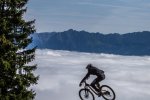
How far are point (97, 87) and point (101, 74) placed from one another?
159 cm

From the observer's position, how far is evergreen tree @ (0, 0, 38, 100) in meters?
38.8

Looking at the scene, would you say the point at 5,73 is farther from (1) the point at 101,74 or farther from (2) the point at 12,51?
(1) the point at 101,74

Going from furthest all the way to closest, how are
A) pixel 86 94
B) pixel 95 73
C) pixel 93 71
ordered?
pixel 86 94 < pixel 95 73 < pixel 93 71

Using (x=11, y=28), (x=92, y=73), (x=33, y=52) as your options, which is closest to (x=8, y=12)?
(x=11, y=28)

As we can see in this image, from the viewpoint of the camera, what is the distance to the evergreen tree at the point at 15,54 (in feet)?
127

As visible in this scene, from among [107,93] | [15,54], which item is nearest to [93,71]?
[107,93]

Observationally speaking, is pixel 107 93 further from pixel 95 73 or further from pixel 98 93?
pixel 95 73

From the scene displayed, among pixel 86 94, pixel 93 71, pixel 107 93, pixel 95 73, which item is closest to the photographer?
pixel 93 71

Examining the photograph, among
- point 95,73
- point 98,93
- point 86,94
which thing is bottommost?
point 86,94

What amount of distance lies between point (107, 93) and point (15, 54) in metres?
8.38

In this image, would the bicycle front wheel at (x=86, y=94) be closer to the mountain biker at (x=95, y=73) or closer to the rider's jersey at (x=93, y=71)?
the mountain biker at (x=95, y=73)

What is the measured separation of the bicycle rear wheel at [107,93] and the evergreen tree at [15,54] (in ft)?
23.0

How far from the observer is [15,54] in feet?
128

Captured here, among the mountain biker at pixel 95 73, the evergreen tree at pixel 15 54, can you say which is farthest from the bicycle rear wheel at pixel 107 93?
the evergreen tree at pixel 15 54
